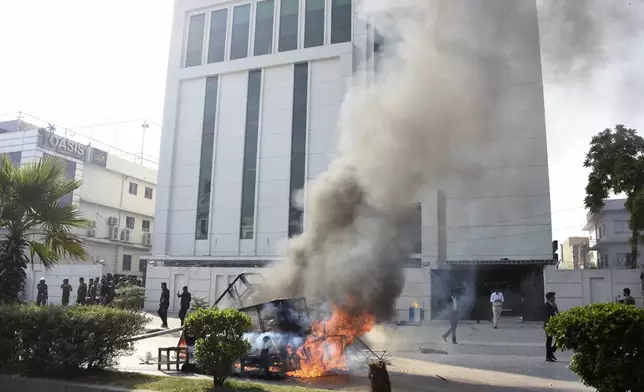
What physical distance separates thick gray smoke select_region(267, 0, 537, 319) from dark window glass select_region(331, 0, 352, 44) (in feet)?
53.1

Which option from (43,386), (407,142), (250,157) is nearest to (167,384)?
(43,386)

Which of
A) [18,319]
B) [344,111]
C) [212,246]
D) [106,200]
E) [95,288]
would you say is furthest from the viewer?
[106,200]

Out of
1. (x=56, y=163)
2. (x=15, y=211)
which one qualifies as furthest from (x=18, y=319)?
(x=56, y=163)

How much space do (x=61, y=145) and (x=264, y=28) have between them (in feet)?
50.8

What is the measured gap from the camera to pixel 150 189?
40.6m

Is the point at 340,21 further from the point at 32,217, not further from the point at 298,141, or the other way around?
the point at 32,217

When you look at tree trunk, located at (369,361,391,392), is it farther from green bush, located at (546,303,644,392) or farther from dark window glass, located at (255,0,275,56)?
dark window glass, located at (255,0,275,56)

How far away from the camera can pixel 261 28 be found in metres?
29.0

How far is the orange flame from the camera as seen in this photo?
837cm

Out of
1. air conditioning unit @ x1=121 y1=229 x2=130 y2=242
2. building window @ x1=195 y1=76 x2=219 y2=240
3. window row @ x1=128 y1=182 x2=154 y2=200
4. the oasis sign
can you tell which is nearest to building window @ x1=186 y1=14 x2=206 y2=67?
building window @ x1=195 y1=76 x2=219 y2=240

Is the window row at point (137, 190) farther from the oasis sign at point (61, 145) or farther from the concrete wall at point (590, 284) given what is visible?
the concrete wall at point (590, 284)

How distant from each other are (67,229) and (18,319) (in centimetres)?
248

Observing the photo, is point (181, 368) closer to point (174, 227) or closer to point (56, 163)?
point (56, 163)

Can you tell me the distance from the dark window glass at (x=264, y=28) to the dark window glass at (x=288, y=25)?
27.4 inches
